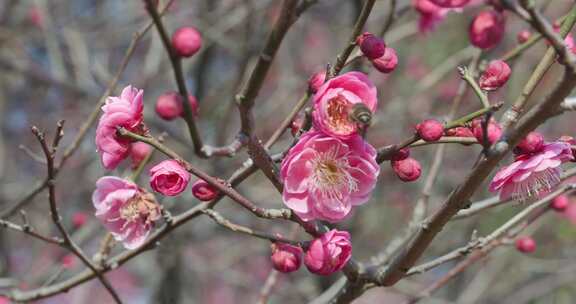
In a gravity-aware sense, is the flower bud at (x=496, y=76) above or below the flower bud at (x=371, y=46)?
below

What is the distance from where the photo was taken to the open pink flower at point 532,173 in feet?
4.84

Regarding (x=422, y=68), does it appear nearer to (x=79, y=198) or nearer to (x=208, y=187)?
(x=79, y=198)

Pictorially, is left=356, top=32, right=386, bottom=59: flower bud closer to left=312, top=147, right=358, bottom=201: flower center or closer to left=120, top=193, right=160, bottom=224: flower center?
left=312, top=147, right=358, bottom=201: flower center

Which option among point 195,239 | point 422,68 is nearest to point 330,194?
point 195,239

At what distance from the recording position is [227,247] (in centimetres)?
575

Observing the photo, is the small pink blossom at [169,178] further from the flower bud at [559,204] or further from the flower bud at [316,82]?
the flower bud at [559,204]

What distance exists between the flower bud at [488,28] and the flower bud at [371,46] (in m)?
0.40

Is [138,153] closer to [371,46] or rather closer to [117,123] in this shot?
[117,123]

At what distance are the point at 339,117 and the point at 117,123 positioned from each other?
46 centimetres

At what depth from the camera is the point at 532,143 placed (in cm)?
148

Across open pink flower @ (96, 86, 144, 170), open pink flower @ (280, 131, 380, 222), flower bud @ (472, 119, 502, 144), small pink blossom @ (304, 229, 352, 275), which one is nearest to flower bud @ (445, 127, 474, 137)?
flower bud @ (472, 119, 502, 144)

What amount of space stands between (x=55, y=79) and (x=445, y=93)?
9.01 feet

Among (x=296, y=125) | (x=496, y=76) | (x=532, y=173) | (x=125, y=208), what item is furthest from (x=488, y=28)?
(x=125, y=208)

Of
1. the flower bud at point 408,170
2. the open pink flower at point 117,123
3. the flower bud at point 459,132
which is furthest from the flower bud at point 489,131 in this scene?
the open pink flower at point 117,123
